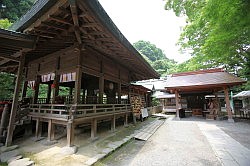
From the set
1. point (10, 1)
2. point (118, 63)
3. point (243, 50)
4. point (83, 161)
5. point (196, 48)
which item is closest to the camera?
point (83, 161)

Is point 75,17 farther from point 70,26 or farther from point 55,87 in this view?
point 55,87

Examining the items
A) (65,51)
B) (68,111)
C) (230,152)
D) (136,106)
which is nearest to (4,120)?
(68,111)

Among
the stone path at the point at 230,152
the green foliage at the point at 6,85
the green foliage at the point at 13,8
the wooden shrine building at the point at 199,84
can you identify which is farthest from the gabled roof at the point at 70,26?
the green foliage at the point at 13,8

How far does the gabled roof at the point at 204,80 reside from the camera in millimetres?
12219

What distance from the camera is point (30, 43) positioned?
634 cm

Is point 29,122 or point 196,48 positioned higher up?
point 196,48

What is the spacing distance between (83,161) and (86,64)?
182 inches

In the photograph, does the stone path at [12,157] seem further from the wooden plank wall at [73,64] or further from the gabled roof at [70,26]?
the gabled roof at [70,26]

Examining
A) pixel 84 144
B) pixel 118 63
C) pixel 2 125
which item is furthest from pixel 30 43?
pixel 118 63

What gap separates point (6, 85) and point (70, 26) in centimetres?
1018

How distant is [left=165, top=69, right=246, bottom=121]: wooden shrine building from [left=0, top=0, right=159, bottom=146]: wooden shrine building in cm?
674

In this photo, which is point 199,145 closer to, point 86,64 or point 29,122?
point 86,64

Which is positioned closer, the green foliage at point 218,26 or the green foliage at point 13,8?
the green foliage at point 218,26

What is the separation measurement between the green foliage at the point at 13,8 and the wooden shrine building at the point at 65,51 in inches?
514
